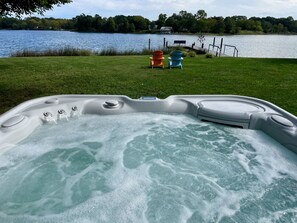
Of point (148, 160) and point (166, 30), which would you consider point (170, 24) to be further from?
point (148, 160)

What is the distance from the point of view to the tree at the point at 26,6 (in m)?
5.33

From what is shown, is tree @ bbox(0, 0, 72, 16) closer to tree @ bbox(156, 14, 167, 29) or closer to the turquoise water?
the turquoise water

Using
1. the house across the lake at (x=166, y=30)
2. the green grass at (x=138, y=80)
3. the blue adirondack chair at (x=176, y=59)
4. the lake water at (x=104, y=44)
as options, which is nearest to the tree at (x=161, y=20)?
the house across the lake at (x=166, y=30)

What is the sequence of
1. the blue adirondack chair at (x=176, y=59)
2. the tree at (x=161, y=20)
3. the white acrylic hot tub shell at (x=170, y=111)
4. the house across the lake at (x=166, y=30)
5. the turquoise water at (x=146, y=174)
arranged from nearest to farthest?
the turquoise water at (x=146, y=174)
the white acrylic hot tub shell at (x=170, y=111)
the blue adirondack chair at (x=176, y=59)
the house across the lake at (x=166, y=30)
the tree at (x=161, y=20)

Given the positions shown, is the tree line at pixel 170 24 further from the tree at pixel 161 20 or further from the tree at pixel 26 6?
the tree at pixel 26 6

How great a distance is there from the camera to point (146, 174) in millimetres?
2385

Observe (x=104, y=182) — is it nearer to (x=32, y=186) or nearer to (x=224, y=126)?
(x=32, y=186)

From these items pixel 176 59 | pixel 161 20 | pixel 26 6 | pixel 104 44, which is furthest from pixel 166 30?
pixel 26 6

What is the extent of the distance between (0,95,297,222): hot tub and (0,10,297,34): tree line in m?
29.3

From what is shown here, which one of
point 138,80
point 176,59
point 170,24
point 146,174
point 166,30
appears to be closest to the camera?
point 146,174

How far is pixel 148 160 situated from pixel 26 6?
15.8 feet

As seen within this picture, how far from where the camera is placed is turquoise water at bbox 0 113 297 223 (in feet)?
6.26

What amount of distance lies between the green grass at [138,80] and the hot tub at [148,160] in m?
1.17

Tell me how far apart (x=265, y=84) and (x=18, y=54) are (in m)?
8.44
